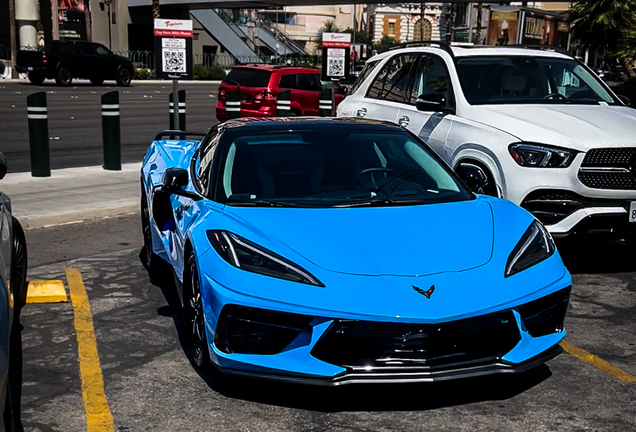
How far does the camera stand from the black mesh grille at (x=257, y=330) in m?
4.06

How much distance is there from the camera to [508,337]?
4246 millimetres

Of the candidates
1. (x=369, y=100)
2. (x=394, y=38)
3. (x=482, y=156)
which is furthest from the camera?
(x=394, y=38)

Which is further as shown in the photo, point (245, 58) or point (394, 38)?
point (394, 38)

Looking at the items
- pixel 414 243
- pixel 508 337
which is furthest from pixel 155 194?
pixel 508 337

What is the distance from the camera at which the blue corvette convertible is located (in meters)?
4.05

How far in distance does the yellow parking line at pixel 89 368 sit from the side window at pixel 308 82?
15865 mm

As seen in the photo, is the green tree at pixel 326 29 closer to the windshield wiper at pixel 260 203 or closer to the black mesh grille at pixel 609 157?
the black mesh grille at pixel 609 157

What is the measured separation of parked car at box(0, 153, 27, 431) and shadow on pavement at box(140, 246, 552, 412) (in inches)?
44.7

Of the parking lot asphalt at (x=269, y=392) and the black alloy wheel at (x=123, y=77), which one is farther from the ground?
the parking lot asphalt at (x=269, y=392)

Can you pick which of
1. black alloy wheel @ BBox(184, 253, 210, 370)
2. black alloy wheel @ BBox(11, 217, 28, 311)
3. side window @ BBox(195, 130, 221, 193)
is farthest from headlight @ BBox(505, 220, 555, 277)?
black alloy wheel @ BBox(11, 217, 28, 311)

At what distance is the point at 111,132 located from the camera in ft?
41.1

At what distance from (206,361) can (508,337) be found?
1.60 m

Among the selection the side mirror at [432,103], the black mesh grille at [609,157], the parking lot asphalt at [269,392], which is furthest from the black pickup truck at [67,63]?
the black mesh grille at [609,157]

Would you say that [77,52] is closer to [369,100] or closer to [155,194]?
[369,100]
